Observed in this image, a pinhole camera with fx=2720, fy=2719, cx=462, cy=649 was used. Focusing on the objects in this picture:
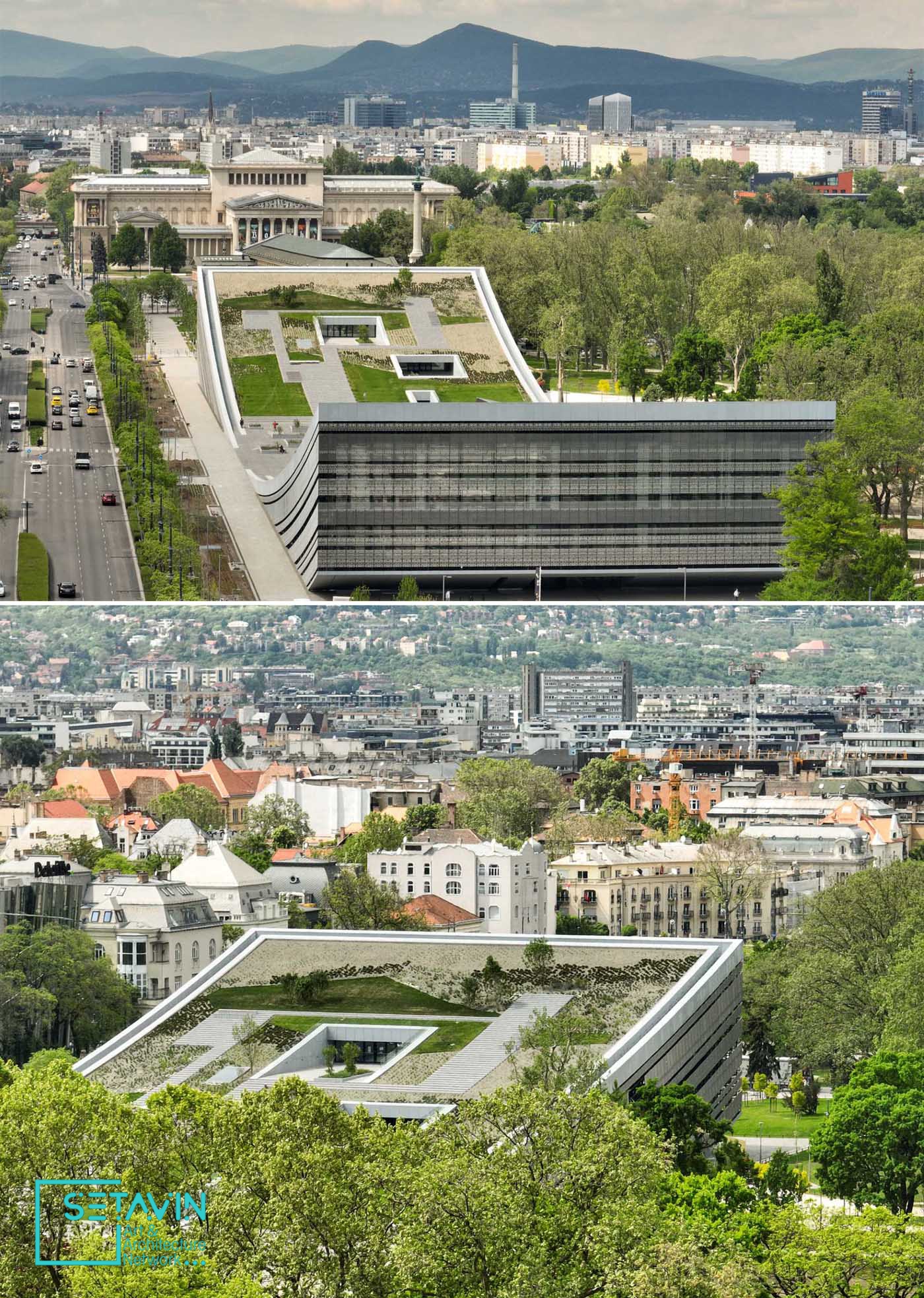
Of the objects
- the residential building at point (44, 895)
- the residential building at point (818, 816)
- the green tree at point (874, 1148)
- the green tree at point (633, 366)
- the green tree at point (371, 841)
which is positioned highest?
the green tree at point (633, 366)

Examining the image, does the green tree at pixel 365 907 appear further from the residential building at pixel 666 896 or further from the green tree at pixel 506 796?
the green tree at pixel 506 796

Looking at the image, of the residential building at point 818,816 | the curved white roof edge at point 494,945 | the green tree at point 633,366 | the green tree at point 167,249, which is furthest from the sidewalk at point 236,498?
the green tree at point 167,249

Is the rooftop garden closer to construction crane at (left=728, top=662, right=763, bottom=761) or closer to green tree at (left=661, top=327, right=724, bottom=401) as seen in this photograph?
green tree at (left=661, top=327, right=724, bottom=401)

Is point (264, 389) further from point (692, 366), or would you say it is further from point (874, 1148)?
point (874, 1148)

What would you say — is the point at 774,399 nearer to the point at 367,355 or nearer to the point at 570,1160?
the point at 367,355

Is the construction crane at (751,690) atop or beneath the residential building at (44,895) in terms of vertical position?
beneath
